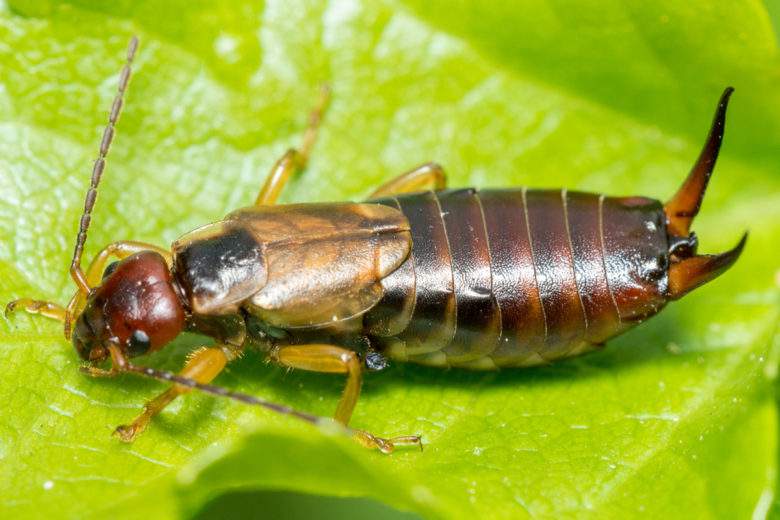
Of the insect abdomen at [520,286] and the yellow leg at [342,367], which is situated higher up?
the insect abdomen at [520,286]

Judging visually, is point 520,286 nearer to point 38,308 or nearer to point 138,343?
point 138,343

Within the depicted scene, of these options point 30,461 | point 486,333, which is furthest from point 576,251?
point 30,461

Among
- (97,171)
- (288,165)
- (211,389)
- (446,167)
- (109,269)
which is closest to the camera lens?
(211,389)

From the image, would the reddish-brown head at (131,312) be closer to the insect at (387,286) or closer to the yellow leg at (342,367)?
the insect at (387,286)

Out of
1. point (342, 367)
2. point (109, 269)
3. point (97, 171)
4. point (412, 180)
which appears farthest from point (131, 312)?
point (412, 180)

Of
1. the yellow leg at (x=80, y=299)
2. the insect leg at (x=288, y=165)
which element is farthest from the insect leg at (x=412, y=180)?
the yellow leg at (x=80, y=299)

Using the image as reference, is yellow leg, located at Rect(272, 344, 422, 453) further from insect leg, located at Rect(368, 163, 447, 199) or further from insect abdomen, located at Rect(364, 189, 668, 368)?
insect leg, located at Rect(368, 163, 447, 199)
